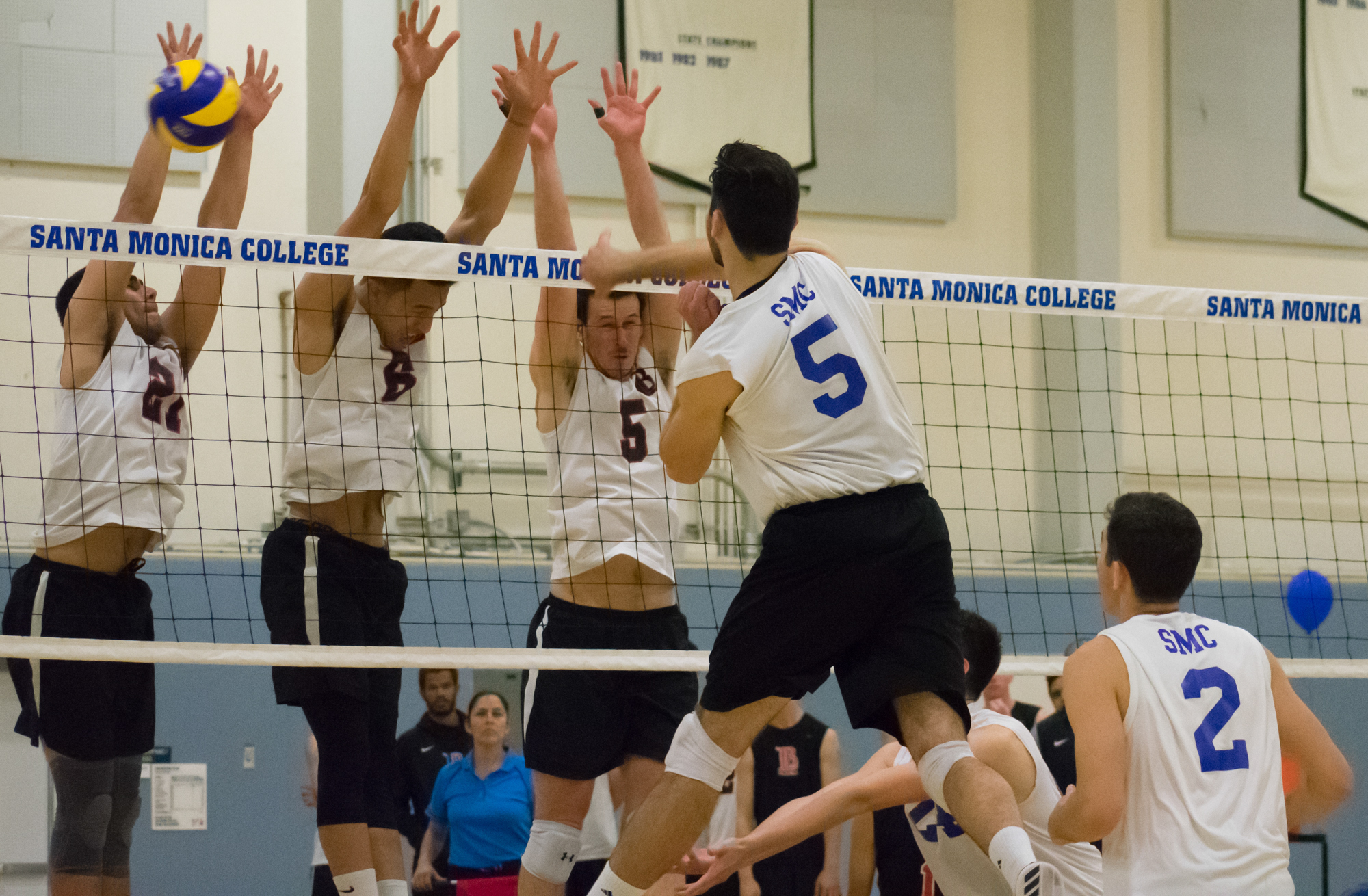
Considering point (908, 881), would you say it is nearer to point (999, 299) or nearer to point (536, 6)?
point (999, 299)

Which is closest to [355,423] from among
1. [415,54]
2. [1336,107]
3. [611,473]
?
[611,473]

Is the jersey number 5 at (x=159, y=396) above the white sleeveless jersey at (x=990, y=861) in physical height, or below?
above

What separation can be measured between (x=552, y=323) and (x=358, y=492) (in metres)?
0.91

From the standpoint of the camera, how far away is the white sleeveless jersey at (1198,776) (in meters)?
2.93

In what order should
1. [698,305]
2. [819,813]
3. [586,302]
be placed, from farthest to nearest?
[586,302]
[819,813]
[698,305]

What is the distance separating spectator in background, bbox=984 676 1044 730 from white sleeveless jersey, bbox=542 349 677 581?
2.69 metres

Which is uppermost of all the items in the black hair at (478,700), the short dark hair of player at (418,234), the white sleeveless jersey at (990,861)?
the short dark hair of player at (418,234)

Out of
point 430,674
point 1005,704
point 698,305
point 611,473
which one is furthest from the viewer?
point 430,674

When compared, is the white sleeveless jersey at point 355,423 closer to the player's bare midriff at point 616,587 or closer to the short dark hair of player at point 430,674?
the player's bare midriff at point 616,587

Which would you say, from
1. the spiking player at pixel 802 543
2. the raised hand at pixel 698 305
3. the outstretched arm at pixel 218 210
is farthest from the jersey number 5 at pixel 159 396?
the spiking player at pixel 802 543

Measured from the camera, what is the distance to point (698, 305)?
338 centimetres

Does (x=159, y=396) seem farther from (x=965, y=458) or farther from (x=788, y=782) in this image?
(x=965, y=458)

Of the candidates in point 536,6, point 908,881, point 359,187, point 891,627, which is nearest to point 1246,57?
point 536,6

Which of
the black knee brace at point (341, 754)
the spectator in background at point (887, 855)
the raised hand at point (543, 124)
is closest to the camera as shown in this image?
the black knee brace at point (341, 754)
